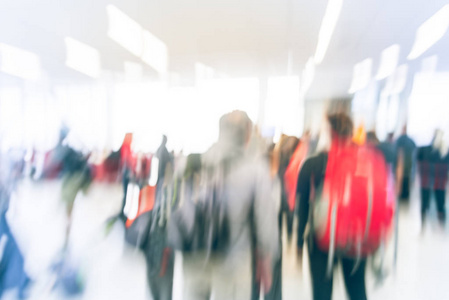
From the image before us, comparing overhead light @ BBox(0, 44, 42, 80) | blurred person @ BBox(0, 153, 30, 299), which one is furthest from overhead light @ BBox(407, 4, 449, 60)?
blurred person @ BBox(0, 153, 30, 299)

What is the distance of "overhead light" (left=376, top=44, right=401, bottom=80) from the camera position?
0.80 metres

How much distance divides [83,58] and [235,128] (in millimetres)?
587

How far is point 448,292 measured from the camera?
0.82 meters

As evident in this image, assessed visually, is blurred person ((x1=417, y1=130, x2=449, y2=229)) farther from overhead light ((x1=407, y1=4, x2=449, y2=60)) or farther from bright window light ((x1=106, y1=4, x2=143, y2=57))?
bright window light ((x1=106, y1=4, x2=143, y2=57))

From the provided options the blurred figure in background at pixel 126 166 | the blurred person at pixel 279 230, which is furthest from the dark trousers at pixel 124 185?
the blurred person at pixel 279 230

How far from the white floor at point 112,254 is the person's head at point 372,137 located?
21cm

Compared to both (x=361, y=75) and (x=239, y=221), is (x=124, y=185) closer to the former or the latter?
(x=239, y=221)

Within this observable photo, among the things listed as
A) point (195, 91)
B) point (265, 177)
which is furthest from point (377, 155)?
point (195, 91)

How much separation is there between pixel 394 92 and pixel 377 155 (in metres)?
0.20

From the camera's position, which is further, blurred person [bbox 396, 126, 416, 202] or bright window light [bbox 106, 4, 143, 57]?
bright window light [bbox 106, 4, 143, 57]

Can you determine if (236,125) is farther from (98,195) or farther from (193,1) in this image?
(98,195)

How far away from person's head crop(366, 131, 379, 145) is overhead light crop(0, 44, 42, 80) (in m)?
1.15

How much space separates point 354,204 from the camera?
0.83m

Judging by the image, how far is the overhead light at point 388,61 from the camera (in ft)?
2.64
